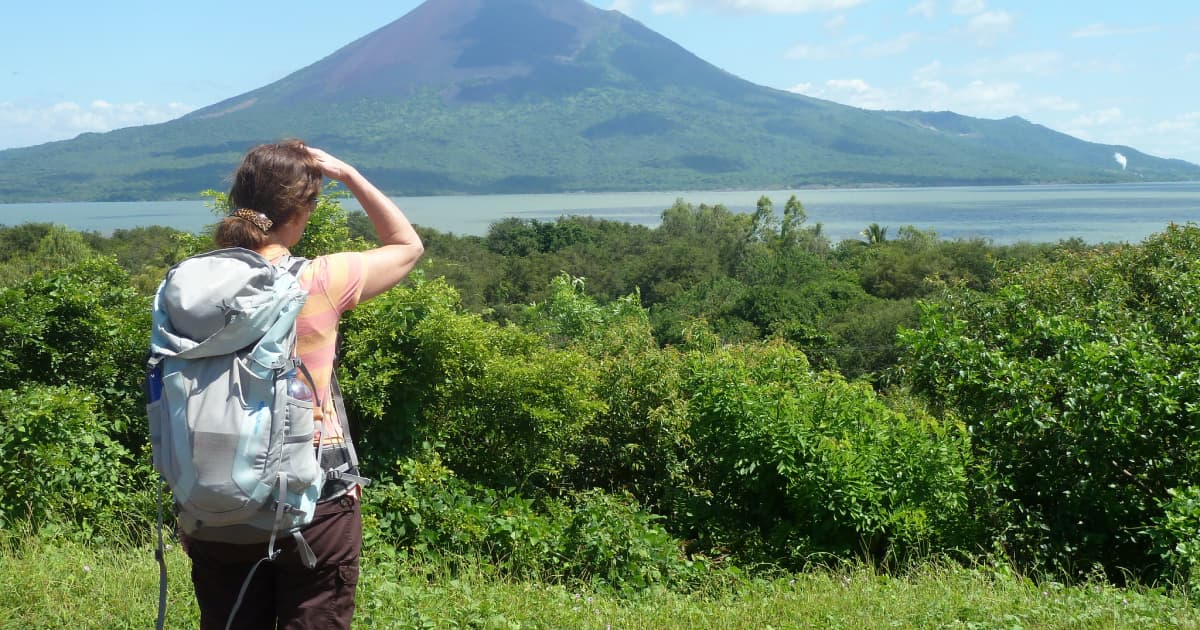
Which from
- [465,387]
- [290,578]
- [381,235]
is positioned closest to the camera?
[290,578]

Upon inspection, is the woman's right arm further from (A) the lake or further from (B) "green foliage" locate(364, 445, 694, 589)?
(A) the lake

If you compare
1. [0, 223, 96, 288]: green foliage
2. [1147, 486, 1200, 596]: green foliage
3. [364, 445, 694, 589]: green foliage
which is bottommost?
[0, 223, 96, 288]: green foliage

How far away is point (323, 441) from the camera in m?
2.05

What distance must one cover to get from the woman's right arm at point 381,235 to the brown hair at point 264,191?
0.10 metres

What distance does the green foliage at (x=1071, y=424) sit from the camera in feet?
18.0

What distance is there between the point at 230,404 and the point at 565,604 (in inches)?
84.1

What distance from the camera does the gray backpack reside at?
71.9 inches

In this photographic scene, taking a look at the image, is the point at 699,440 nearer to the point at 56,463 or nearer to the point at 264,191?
the point at 56,463

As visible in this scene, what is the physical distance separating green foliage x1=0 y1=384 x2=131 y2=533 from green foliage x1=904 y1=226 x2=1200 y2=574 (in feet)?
17.0

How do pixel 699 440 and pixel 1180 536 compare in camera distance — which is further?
pixel 699 440

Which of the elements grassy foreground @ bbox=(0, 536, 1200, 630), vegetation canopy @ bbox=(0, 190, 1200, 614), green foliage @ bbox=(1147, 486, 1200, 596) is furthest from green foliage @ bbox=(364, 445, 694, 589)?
green foliage @ bbox=(1147, 486, 1200, 596)

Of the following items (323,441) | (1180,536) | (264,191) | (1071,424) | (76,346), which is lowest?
(1180,536)

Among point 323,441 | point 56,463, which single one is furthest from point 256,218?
point 56,463

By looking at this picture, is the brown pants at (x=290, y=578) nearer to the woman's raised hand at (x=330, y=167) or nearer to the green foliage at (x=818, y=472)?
the woman's raised hand at (x=330, y=167)
